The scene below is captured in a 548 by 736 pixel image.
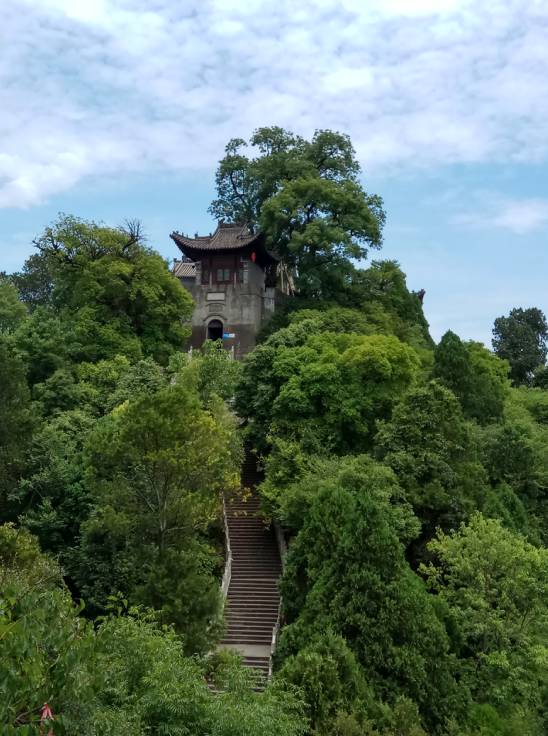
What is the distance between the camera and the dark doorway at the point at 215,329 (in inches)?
1666

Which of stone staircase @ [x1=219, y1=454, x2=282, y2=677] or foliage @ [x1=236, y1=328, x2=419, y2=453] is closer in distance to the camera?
stone staircase @ [x1=219, y1=454, x2=282, y2=677]

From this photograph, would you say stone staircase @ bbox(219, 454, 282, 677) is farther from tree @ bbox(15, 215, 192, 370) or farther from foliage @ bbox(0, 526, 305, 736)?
tree @ bbox(15, 215, 192, 370)

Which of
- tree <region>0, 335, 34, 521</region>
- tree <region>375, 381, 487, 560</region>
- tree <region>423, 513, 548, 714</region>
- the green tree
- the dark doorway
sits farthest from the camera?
the dark doorway

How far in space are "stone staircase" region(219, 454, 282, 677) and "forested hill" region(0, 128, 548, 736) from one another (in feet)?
2.23

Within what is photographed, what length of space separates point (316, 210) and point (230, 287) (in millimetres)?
6225

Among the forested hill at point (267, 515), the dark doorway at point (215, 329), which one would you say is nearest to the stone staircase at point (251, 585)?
the forested hill at point (267, 515)

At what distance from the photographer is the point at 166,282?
3491cm

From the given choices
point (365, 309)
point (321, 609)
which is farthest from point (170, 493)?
point (365, 309)

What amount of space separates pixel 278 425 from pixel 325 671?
448 inches

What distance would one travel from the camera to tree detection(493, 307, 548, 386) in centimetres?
5400

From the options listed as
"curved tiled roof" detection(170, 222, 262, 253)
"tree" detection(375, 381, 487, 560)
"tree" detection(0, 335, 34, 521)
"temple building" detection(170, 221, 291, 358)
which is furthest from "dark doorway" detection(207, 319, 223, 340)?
"tree" detection(375, 381, 487, 560)

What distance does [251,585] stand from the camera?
69.9ft

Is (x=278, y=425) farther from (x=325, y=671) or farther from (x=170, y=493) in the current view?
(x=325, y=671)

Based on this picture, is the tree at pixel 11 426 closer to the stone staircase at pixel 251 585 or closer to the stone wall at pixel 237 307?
the stone staircase at pixel 251 585
